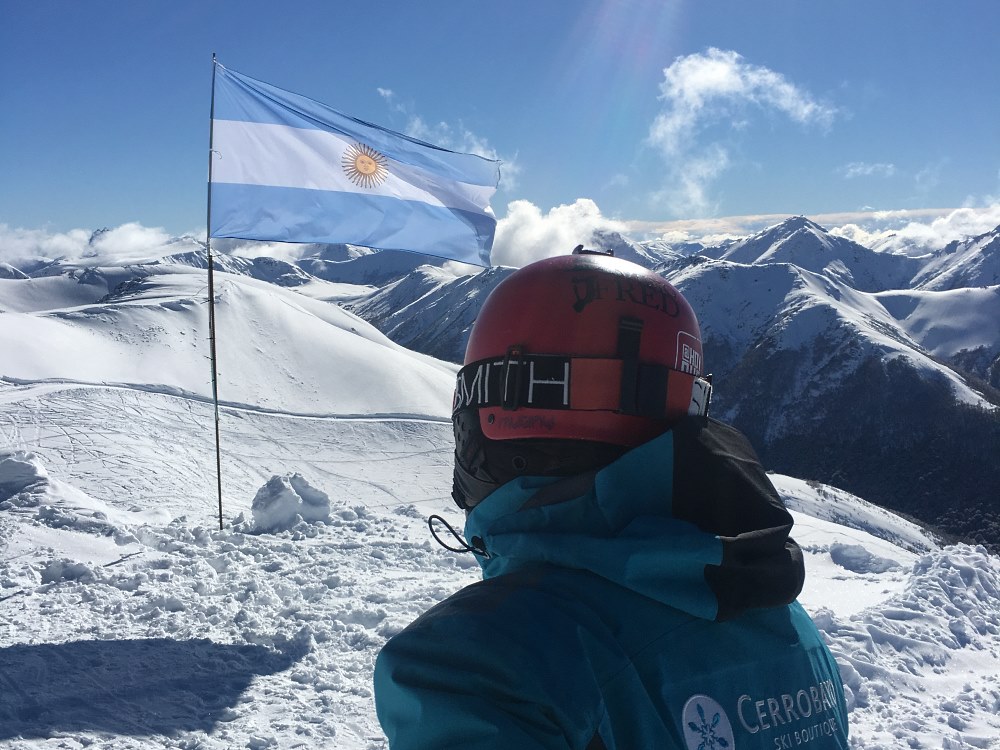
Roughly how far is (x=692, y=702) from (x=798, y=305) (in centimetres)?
18985

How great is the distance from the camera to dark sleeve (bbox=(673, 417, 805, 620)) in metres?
1.36

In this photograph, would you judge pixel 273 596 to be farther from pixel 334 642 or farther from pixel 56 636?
pixel 56 636

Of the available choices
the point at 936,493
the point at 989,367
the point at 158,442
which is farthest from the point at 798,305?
the point at 158,442

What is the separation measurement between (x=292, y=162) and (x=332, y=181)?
1.84ft

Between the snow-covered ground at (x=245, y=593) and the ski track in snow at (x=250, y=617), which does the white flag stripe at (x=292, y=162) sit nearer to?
the snow-covered ground at (x=245, y=593)

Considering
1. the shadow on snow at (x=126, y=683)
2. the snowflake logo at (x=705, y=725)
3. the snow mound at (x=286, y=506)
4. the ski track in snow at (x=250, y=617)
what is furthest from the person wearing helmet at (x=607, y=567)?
the snow mound at (x=286, y=506)

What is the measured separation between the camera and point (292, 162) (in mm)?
8883

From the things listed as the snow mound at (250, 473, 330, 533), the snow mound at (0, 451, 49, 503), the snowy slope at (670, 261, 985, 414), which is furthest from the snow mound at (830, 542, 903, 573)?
the snowy slope at (670, 261, 985, 414)

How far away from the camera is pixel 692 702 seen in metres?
1.32

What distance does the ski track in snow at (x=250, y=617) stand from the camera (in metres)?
4.54

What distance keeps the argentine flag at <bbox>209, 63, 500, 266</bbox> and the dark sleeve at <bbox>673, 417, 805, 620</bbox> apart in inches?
311

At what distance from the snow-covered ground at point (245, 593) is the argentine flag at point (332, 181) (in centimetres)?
371

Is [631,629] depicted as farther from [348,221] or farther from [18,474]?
[18,474]

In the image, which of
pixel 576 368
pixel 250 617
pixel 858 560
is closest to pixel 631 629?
pixel 576 368
